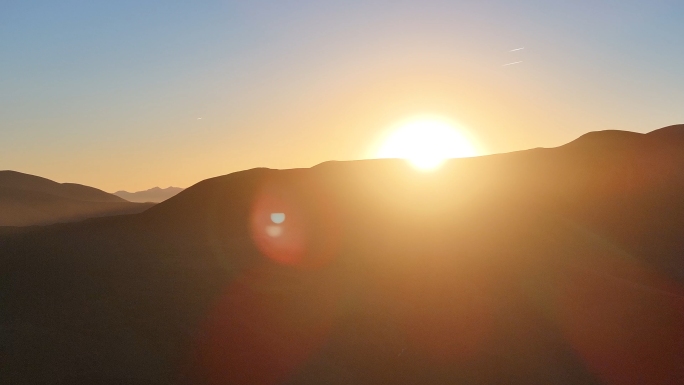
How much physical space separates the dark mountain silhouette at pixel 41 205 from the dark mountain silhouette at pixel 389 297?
44.0 meters

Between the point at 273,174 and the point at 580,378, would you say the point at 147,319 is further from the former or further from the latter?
the point at 273,174

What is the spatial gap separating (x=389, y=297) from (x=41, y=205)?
73.9 meters

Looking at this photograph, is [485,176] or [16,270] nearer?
[16,270]

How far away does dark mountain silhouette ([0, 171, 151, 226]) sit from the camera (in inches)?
2494

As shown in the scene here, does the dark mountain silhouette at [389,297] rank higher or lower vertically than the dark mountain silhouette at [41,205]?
lower

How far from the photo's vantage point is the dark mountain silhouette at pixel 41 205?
6334cm

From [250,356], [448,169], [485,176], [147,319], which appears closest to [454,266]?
[250,356]

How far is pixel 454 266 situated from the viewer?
15688 millimetres

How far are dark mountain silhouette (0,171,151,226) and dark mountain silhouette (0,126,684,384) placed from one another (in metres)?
44.0

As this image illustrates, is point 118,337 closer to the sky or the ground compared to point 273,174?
closer to the ground

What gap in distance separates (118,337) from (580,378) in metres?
8.81

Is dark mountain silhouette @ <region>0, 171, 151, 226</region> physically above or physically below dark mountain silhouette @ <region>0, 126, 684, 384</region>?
above

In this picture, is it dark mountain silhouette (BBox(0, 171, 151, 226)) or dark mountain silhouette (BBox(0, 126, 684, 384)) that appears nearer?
dark mountain silhouette (BBox(0, 126, 684, 384))

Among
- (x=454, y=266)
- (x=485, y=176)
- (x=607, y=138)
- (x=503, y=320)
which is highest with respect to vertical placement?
(x=607, y=138)
